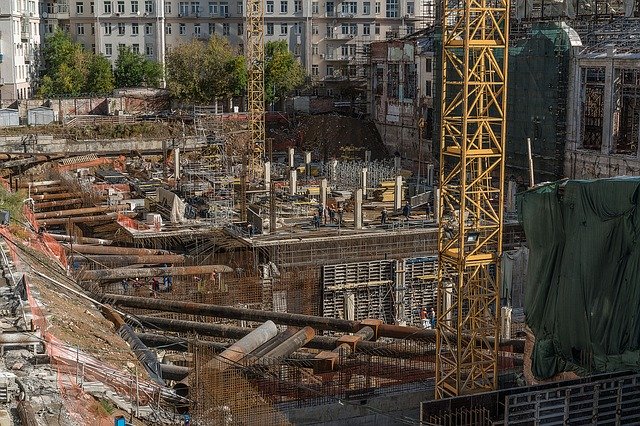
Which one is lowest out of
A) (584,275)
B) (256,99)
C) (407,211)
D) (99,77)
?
(407,211)

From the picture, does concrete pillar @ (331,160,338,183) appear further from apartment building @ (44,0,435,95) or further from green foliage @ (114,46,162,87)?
apartment building @ (44,0,435,95)

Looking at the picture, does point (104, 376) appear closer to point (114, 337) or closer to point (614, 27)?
point (114, 337)

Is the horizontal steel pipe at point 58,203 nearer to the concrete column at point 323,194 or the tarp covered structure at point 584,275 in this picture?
the concrete column at point 323,194

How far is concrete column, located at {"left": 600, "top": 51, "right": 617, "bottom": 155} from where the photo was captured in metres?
33.7

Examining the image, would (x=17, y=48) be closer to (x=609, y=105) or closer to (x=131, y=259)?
(x=131, y=259)

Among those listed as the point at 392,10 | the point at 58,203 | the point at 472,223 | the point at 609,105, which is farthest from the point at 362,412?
the point at 392,10

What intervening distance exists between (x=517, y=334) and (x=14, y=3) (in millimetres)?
41246

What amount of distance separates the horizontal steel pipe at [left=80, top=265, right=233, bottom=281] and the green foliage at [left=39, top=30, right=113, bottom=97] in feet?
113

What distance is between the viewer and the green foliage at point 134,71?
194 ft

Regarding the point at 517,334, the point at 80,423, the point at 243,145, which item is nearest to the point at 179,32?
the point at 243,145

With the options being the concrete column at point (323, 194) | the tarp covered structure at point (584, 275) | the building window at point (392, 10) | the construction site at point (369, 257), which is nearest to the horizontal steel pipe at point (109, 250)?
the construction site at point (369, 257)

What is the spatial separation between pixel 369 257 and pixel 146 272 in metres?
6.49

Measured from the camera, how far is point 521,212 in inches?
653

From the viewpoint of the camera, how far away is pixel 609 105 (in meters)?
33.8
